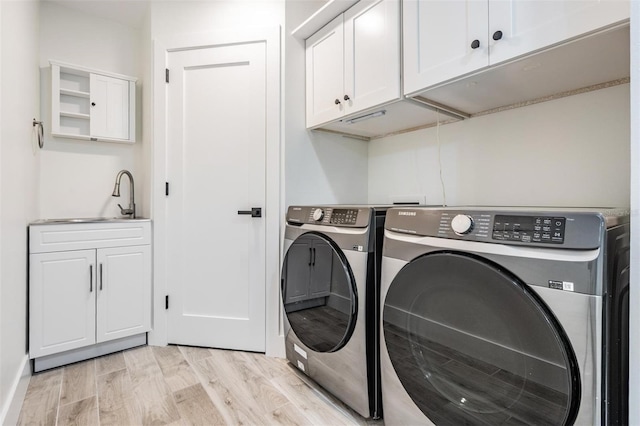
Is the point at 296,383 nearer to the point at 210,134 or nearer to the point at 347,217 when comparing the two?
the point at 347,217

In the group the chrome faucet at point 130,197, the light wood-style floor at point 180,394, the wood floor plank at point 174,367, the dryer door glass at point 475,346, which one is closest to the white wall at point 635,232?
the dryer door glass at point 475,346

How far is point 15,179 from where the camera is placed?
1433mm

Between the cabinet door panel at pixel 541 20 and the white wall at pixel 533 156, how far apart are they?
508 millimetres

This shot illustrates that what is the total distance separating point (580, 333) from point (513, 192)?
95 cm

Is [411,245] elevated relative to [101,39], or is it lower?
lower

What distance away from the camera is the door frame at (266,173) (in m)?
1.94

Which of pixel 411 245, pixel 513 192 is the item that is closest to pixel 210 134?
pixel 411 245

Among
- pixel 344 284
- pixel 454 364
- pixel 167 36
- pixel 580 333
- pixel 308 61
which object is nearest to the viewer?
pixel 580 333

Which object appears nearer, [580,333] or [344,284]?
[580,333]

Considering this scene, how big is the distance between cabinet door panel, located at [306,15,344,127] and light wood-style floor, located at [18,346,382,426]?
1544mm

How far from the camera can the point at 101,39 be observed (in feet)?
8.27

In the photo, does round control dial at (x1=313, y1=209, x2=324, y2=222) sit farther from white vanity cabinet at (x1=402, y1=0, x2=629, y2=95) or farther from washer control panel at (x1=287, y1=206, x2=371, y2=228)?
white vanity cabinet at (x1=402, y1=0, x2=629, y2=95)

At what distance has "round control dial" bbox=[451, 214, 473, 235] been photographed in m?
0.91

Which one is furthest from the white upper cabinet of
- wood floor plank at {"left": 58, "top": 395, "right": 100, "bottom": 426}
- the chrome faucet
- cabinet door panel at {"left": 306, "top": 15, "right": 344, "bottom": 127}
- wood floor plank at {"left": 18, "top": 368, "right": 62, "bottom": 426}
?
wood floor plank at {"left": 18, "top": 368, "right": 62, "bottom": 426}
